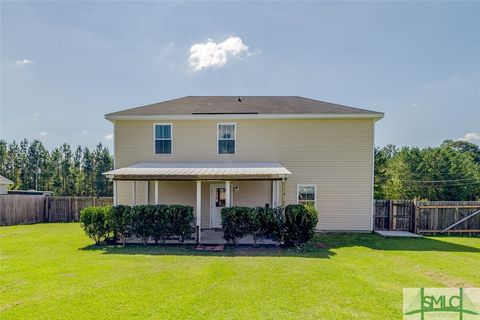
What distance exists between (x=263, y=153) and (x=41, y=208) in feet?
47.2

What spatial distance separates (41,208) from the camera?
17.1 meters

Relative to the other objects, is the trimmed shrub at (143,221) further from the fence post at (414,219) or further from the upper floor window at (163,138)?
the fence post at (414,219)

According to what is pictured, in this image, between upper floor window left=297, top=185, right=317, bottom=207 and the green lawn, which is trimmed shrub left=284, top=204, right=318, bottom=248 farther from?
upper floor window left=297, top=185, right=317, bottom=207

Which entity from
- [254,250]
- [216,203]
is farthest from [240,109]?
[254,250]

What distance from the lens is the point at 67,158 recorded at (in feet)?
135

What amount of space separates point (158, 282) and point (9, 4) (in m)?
11.7

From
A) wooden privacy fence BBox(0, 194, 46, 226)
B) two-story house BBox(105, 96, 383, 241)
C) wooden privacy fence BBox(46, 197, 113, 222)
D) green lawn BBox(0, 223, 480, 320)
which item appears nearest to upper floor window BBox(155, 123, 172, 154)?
two-story house BBox(105, 96, 383, 241)

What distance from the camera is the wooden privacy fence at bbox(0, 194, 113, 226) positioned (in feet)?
50.6

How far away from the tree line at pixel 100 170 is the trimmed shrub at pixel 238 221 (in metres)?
34.3

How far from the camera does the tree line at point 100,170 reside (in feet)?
126

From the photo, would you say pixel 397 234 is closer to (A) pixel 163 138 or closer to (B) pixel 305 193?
(B) pixel 305 193

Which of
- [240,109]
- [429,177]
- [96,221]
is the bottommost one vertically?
[429,177]

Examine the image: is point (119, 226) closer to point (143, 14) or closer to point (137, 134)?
point (137, 134)

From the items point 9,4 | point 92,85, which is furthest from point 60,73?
point 9,4
